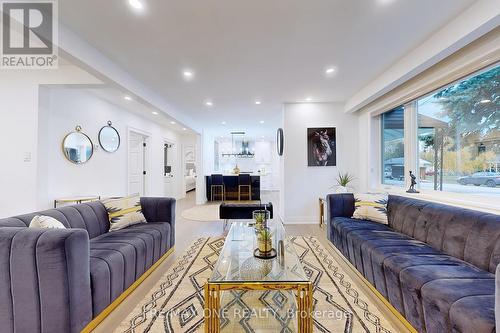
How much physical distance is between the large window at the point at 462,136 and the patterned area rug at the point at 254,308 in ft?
6.10

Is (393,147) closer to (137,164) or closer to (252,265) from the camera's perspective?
(252,265)

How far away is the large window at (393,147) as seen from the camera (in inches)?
151

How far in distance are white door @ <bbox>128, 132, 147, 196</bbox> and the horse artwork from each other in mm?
4676

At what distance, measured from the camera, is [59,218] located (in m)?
2.18

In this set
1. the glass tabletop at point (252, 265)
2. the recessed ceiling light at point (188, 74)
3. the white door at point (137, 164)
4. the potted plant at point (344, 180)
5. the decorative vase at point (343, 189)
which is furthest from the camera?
the white door at point (137, 164)

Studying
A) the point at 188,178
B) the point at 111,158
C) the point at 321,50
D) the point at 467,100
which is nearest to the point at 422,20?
the point at 321,50

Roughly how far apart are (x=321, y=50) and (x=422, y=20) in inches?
38.5

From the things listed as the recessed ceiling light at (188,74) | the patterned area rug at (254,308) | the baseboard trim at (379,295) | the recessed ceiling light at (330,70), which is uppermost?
the recessed ceiling light at (330,70)

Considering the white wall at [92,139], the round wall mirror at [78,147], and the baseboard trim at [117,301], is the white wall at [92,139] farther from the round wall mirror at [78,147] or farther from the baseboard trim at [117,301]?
the baseboard trim at [117,301]

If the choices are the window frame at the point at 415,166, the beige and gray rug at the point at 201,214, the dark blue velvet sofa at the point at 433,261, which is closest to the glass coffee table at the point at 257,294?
the dark blue velvet sofa at the point at 433,261

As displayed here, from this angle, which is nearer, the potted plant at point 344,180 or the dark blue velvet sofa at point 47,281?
the dark blue velvet sofa at point 47,281

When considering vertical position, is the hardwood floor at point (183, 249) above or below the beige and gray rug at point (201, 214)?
below

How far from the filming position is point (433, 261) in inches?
72.4

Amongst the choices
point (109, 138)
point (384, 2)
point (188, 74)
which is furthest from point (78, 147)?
point (384, 2)
